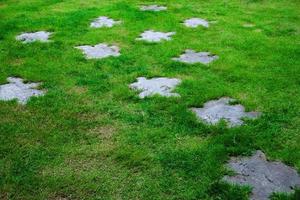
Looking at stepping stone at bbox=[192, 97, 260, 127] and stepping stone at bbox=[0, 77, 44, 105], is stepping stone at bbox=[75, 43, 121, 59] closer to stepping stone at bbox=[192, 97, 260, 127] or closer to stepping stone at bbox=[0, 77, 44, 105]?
stepping stone at bbox=[0, 77, 44, 105]

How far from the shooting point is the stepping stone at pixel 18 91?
7152mm

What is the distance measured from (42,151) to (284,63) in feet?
17.1

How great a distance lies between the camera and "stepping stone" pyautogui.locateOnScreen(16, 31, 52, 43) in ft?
33.0

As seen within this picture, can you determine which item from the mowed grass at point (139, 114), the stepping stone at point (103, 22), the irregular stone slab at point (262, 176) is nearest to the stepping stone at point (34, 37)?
the mowed grass at point (139, 114)

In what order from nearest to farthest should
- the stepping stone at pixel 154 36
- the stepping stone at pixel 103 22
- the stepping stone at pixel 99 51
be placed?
1. the stepping stone at pixel 99 51
2. the stepping stone at pixel 154 36
3. the stepping stone at pixel 103 22

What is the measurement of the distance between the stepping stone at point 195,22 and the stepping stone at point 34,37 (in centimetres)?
370

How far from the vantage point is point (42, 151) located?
5703 millimetres

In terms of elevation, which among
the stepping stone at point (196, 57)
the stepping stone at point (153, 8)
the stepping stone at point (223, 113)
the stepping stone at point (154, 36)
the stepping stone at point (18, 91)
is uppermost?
the stepping stone at point (153, 8)

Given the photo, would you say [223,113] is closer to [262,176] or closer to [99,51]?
[262,176]

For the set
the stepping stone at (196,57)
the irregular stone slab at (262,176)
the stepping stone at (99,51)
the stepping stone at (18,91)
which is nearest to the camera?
the irregular stone slab at (262,176)

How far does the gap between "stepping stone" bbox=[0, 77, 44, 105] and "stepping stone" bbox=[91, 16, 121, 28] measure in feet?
12.6

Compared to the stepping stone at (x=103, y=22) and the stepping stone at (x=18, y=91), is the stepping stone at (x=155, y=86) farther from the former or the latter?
the stepping stone at (x=103, y=22)

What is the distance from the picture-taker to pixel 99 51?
9336 mm

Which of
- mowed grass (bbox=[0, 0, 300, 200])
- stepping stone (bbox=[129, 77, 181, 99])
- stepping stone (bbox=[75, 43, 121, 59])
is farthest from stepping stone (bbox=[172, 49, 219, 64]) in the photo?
stepping stone (bbox=[75, 43, 121, 59])
